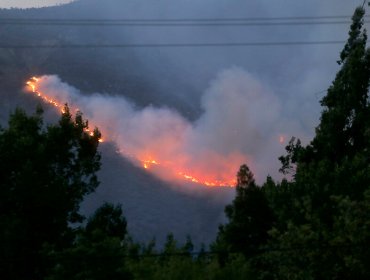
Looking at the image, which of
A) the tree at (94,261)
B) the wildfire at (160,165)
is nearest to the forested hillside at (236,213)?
the tree at (94,261)

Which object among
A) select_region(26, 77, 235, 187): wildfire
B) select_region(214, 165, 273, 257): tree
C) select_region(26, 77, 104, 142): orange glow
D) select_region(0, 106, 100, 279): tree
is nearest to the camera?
select_region(0, 106, 100, 279): tree

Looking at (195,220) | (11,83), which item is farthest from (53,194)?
→ (11,83)

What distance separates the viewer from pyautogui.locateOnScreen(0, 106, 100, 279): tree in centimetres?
2273

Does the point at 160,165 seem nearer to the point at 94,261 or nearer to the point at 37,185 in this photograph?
the point at 37,185

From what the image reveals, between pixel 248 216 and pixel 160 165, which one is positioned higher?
pixel 160 165

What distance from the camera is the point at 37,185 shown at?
78.8ft

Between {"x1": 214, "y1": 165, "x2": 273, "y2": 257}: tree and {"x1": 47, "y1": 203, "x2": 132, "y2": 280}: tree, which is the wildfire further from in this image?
{"x1": 47, "y1": 203, "x2": 132, "y2": 280}: tree

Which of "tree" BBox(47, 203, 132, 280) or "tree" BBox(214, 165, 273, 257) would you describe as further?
"tree" BBox(214, 165, 273, 257)

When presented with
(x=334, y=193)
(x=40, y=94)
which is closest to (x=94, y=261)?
(x=334, y=193)

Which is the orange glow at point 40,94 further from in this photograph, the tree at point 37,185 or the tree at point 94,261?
the tree at point 94,261

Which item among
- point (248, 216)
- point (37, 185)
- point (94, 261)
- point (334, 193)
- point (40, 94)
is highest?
point (40, 94)

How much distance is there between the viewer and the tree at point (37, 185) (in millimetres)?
22734

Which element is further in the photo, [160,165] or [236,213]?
[160,165]

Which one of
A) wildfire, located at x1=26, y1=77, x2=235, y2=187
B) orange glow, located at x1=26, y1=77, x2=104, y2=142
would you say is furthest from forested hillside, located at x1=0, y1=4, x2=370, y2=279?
orange glow, located at x1=26, y1=77, x2=104, y2=142
